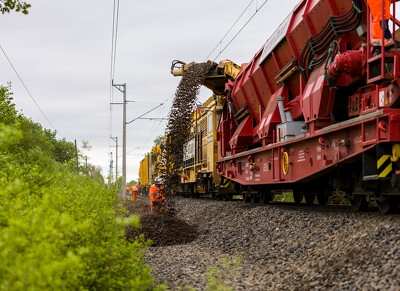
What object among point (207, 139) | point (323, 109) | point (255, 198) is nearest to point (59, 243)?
point (323, 109)

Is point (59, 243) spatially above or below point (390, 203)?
below

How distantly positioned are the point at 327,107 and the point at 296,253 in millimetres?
2563

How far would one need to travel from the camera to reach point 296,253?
660cm

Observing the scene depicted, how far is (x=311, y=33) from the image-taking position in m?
8.46

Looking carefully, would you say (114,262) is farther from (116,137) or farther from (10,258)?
(116,137)

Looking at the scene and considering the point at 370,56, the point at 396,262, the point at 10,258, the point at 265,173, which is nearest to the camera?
the point at 10,258

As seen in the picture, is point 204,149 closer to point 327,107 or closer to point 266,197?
point 266,197

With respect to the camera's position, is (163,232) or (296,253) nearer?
(296,253)

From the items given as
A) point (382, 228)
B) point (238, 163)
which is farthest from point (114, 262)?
point (238, 163)

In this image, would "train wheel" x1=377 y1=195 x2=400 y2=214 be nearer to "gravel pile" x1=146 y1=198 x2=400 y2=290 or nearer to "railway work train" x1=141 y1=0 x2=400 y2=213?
"railway work train" x1=141 y1=0 x2=400 y2=213

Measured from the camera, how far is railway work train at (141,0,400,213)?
6.15 metres

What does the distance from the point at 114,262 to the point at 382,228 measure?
3.40 metres

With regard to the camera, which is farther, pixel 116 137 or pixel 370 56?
pixel 116 137

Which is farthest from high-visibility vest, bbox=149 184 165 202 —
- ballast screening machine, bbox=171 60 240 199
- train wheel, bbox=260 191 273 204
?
train wheel, bbox=260 191 273 204
